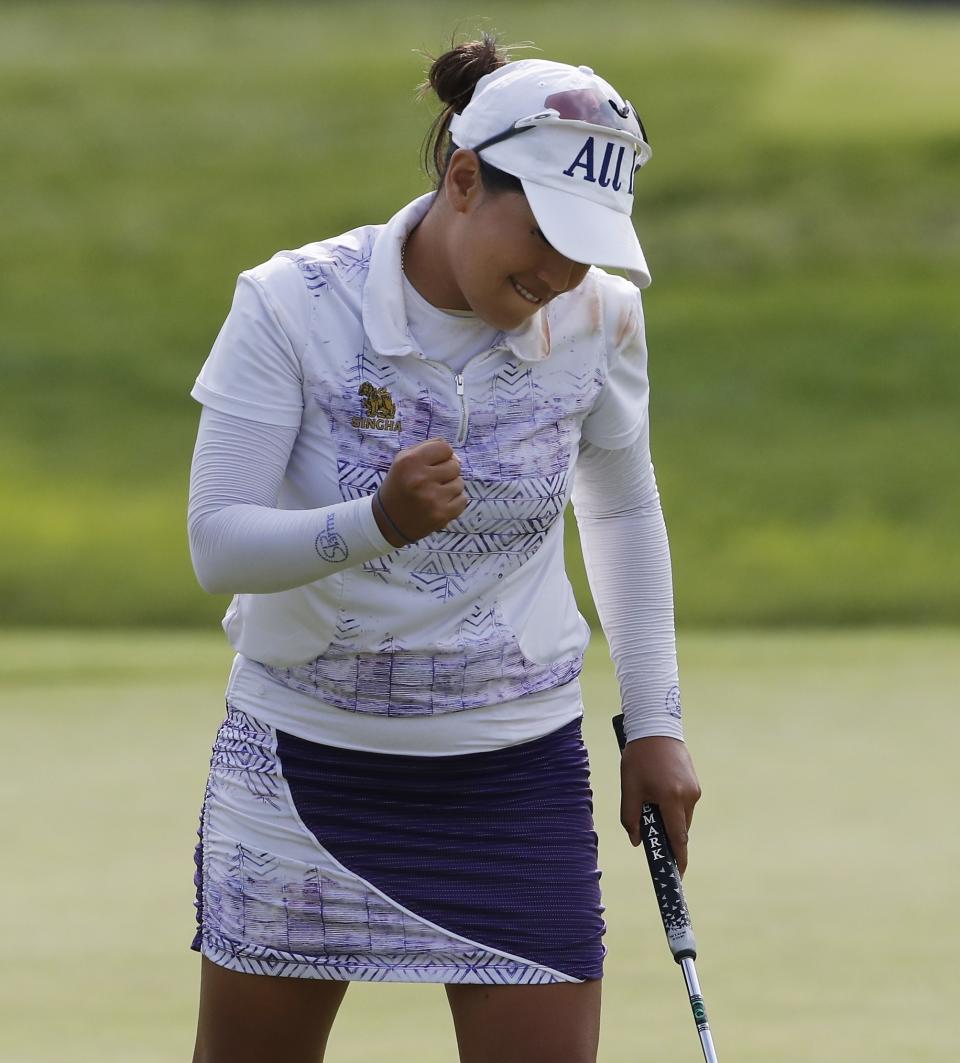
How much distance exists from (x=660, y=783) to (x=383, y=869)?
0.30 metres

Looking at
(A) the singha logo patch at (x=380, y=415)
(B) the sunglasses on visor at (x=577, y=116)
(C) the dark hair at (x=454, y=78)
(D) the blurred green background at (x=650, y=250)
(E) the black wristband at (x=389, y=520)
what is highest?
(D) the blurred green background at (x=650, y=250)

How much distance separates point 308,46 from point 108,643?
419 inches

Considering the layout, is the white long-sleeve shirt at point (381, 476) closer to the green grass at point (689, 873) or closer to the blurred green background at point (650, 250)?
the green grass at point (689, 873)

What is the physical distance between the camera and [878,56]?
16516 mm

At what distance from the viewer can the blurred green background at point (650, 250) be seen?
31.3 feet

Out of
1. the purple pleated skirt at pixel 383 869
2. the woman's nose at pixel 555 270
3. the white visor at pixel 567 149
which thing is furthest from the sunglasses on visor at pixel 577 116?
the purple pleated skirt at pixel 383 869

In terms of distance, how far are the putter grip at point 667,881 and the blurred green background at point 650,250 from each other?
245 inches

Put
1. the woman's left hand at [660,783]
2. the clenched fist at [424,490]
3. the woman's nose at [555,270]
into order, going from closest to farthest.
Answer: the clenched fist at [424,490]
the woman's nose at [555,270]
the woman's left hand at [660,783]

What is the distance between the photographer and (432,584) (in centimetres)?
192

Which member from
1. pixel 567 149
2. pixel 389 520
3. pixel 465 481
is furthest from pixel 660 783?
pixel 567 149

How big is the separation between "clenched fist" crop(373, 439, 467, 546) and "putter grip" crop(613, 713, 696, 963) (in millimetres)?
505

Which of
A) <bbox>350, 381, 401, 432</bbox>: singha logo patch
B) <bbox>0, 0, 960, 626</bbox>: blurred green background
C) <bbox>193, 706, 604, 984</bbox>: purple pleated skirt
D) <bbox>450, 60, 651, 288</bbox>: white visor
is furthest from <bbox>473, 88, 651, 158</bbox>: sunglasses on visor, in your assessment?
<bbox>0, 0, 960, 626</bbox>: blurred green background

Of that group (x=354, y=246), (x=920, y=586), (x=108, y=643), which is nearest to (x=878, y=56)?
(x=920, y=586)

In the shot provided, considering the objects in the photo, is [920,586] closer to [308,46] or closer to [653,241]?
[653,241]
